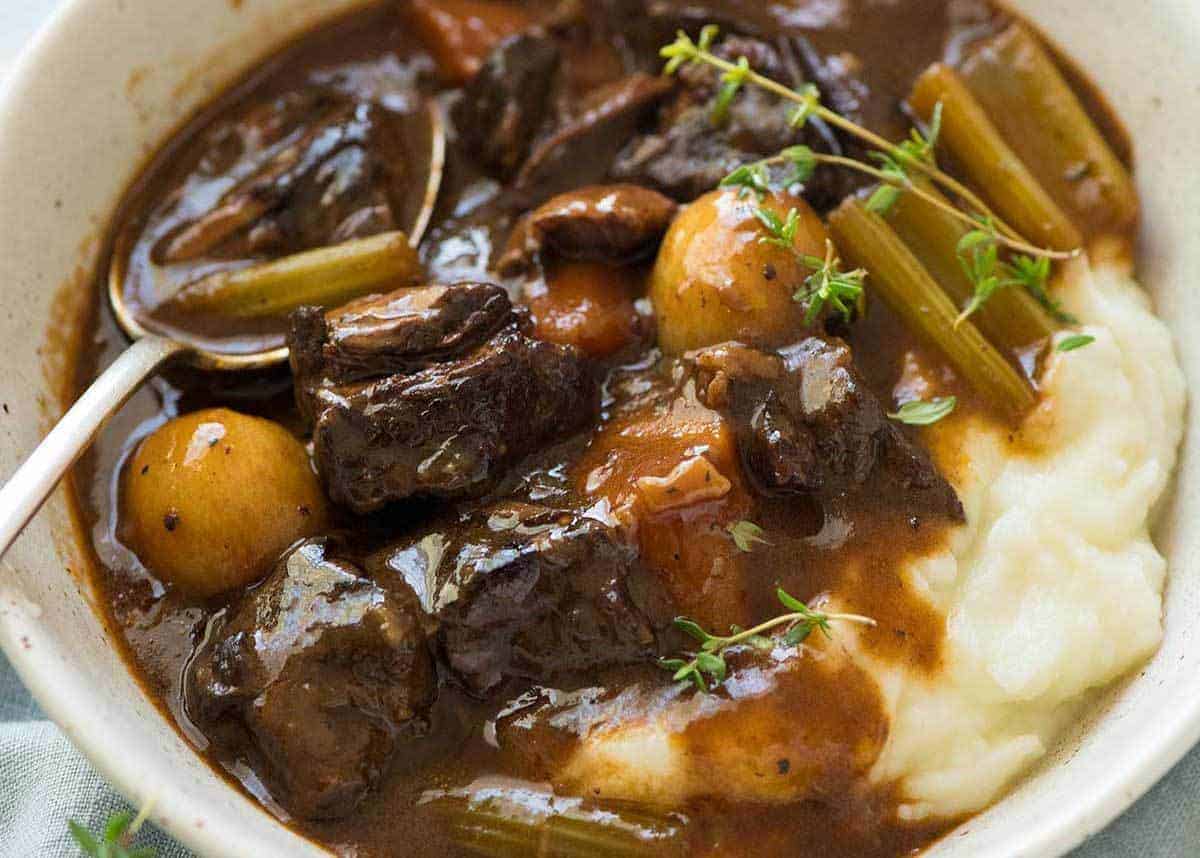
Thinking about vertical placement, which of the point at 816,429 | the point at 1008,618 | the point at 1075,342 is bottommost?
the point at 1008,618

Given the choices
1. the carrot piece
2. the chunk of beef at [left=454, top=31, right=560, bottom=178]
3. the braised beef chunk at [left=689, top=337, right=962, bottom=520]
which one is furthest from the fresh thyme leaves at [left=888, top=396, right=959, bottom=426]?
the carrot piece

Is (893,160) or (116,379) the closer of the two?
(116,379)

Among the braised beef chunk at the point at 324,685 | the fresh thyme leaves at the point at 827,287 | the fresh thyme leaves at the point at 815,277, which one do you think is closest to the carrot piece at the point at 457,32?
the fresh thyme leaves at the point at 815,277

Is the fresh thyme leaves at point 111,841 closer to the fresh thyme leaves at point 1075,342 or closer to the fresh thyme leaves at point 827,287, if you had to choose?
the fresh thyme leaves at point 827,287

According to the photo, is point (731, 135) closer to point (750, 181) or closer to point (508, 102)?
point (750, 181)

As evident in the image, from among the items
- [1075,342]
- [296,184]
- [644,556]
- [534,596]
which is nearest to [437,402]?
[534,596]

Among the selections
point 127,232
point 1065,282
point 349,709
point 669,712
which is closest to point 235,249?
point 127,232
